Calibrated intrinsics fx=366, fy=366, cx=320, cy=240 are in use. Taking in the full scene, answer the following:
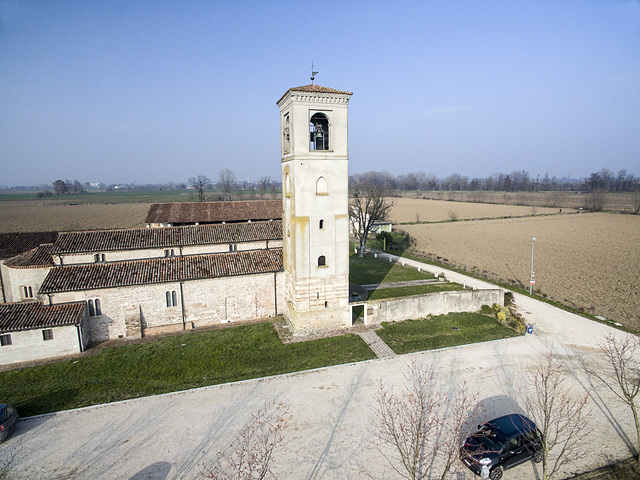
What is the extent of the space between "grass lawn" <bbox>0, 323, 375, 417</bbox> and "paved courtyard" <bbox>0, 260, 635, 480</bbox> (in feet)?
2.74

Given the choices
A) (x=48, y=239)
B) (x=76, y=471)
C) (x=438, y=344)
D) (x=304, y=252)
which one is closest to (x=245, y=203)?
(x=48, y=239)

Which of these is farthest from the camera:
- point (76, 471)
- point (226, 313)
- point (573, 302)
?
point (573, 302)

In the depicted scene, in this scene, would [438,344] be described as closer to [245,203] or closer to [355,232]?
[245,203]

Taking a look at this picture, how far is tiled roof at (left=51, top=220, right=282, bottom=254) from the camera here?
2522 cm

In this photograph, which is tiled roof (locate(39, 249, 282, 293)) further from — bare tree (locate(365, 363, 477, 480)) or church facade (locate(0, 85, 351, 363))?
bare tree (locate(365, 363, 477, 480))

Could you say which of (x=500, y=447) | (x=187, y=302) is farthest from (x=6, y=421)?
(x=500, y=447)

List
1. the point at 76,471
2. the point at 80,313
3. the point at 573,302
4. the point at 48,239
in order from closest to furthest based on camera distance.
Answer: the point at 76,471 < the point at 80,313 < the point at 573,302 < the point at 48,239

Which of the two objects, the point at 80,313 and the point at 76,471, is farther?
the point at 80,313

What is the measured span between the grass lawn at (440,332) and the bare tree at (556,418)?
3918 millimetres

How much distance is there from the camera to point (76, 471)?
508 inches

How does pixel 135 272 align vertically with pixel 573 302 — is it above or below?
above

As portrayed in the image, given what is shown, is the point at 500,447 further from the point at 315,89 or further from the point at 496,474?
the point at 315,89

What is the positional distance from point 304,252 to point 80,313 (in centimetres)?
1347

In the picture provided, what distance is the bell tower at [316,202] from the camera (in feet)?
70.7
